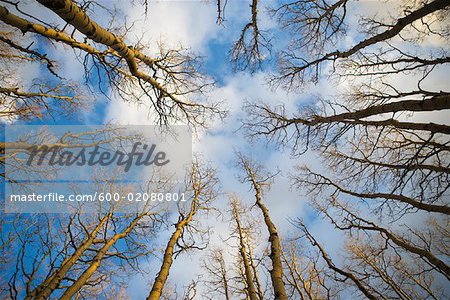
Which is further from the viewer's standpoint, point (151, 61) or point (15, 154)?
point (15, 154)

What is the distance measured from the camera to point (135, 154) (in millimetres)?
7547

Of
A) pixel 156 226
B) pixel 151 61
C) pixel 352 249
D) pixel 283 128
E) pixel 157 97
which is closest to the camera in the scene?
pixel 151 61

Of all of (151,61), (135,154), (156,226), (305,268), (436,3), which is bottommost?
(305,268)

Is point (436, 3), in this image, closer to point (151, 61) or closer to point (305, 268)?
point (151, 61)

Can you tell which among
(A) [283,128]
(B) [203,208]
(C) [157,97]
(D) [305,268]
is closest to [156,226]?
(B) [203,208]

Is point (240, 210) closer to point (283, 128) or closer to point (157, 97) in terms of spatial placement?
point (283, 128)

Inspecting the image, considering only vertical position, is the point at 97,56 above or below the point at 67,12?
above

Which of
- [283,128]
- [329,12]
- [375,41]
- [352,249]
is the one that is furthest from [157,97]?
[352,249]

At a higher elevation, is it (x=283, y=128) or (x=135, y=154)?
(x=135, y=154)

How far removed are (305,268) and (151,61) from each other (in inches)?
416

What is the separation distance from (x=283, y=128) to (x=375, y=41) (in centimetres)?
269

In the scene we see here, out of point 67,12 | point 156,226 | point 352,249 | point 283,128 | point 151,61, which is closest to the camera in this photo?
point 67,12

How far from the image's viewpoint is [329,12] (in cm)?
500

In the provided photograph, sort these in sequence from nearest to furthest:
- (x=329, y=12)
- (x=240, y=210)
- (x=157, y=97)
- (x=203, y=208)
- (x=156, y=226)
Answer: (x=157, y=97) < (x=329, y=12) < (x=156, y=226) < (x=203, y=208) < (x=240, y=210)
